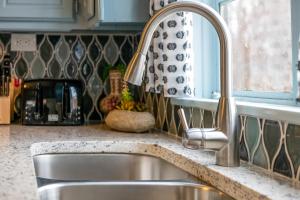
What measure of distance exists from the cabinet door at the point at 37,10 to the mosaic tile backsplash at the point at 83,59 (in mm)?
324

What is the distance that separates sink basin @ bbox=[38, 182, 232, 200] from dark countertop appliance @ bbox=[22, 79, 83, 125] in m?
1.05

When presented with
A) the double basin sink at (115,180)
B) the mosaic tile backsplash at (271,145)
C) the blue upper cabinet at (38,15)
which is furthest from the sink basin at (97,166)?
the blue upper cabinet at (38,15)

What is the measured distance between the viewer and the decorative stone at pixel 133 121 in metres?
1.96

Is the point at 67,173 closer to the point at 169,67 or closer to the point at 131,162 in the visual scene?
the point at 131,162

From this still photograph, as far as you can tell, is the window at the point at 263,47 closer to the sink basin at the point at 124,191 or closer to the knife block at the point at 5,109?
the sink basin at the point at 124,191

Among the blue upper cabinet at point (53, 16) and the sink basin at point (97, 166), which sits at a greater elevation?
the blue upper cabinet at point (53, 16)

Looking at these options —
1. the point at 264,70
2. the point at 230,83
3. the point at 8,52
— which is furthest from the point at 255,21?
the point at 8,52

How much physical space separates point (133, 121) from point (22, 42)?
921 mm

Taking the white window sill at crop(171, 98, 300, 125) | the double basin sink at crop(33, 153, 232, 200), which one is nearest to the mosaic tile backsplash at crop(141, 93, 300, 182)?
the white window sill at crop(171, 98, 300, 125)

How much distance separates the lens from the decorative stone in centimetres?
196

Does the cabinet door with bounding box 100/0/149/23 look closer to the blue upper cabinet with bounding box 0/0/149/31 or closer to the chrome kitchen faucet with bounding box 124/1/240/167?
the blue upper cabinet with bounding box 0/0/149/31

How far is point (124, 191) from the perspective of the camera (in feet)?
4.29

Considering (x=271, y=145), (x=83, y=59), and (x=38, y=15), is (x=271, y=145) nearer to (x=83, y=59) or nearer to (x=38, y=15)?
(x=38, y=15)

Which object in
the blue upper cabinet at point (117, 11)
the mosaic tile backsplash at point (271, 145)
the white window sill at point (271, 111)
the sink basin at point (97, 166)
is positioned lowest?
Result: the sink basin at point (97, 166)
